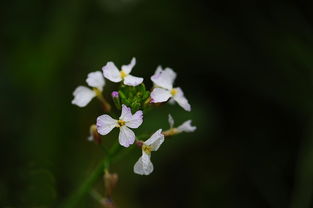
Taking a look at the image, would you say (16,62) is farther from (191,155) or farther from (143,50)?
(191,155)

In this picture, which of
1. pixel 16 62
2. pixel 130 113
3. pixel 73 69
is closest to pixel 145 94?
pixel 130 113

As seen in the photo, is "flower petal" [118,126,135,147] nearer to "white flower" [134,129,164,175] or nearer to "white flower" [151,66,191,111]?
"white flower" [134,129,164,175]

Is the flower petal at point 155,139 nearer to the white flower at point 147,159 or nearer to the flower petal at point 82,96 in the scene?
the white flower at point 147,159

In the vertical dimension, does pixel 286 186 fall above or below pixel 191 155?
below

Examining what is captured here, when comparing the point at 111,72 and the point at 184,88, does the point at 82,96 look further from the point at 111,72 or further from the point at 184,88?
the point at 184,88

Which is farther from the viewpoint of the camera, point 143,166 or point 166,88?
point 166,88

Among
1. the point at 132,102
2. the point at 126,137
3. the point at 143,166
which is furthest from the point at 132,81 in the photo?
the point at 143,166

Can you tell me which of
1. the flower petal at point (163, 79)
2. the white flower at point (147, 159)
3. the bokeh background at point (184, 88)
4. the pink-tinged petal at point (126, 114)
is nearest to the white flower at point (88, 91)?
the flower petal at point (163, 79)
